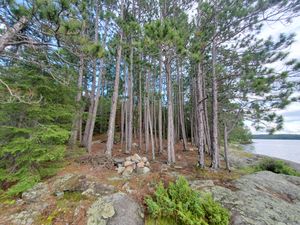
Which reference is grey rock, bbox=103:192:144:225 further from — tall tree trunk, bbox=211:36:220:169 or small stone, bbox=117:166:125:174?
tall tree trunk, bbox=211:36:220:169

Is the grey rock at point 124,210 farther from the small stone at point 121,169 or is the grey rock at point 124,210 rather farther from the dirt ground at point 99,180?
the small stone at point 121,169

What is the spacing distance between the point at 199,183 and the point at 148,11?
23.9 feet

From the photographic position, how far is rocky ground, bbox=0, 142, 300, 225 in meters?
2.95

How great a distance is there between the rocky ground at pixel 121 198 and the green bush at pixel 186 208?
0.92 ft

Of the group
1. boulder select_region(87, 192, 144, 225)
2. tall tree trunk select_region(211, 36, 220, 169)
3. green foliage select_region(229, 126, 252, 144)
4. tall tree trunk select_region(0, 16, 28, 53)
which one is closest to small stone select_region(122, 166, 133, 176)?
boulder select_region(87, 192, 144, 225)

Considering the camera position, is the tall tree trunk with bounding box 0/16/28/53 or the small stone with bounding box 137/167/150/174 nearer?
the tall tree trunk with bounding box 0/16/28/53

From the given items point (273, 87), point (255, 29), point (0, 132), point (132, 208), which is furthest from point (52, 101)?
point (255, 29)

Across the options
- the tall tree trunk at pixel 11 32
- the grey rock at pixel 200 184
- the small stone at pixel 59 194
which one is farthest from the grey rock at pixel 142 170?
the tall tree trunk at pixel 11 32

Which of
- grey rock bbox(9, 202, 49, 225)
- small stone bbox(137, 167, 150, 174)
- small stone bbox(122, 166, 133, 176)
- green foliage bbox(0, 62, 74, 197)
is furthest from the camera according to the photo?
small stone bbox(137, 167, 150, 174)

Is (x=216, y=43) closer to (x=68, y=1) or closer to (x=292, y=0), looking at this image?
(x=292, y=0)

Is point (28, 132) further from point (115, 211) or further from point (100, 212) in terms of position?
point (115, 211)

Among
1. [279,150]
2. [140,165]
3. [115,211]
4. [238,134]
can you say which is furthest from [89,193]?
[279,150]

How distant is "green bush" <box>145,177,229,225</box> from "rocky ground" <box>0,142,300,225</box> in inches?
11.1

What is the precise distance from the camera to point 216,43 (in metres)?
6.00
